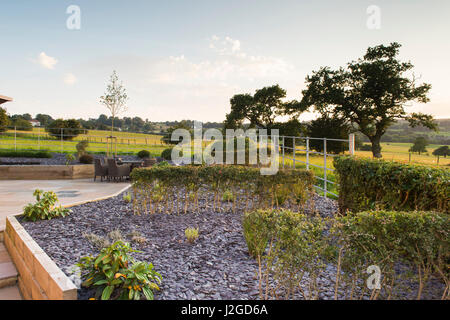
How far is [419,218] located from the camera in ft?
7.24

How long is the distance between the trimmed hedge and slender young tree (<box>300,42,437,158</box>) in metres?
18.7

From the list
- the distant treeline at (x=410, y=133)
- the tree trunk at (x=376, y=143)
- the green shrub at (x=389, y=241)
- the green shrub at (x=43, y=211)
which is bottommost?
the green shrub at (x=43, y=211)

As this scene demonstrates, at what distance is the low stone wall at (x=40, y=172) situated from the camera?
33.5 feet

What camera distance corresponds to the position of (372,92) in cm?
2234

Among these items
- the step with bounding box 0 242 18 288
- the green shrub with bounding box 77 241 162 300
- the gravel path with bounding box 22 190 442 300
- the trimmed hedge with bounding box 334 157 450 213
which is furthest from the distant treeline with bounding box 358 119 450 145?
the step with bounding box 0 242 18 288

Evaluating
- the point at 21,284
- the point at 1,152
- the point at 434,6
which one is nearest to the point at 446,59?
the point at 434,6

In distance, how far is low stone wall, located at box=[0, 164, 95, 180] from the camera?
10203mm

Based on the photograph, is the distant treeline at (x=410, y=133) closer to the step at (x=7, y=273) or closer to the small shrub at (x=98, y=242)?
the small shrub at (x=98, y=242)

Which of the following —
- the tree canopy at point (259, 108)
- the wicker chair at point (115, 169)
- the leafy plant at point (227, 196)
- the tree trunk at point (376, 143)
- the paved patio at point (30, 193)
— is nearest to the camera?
the paved patio at point (30, 193)

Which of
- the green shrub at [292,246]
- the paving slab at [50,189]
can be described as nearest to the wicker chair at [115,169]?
the paving slab at [50,189]

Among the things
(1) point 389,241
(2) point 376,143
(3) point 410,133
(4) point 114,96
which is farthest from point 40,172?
(3) point 410,133

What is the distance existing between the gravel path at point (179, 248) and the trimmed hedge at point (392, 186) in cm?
88

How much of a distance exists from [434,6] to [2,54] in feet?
45.3
